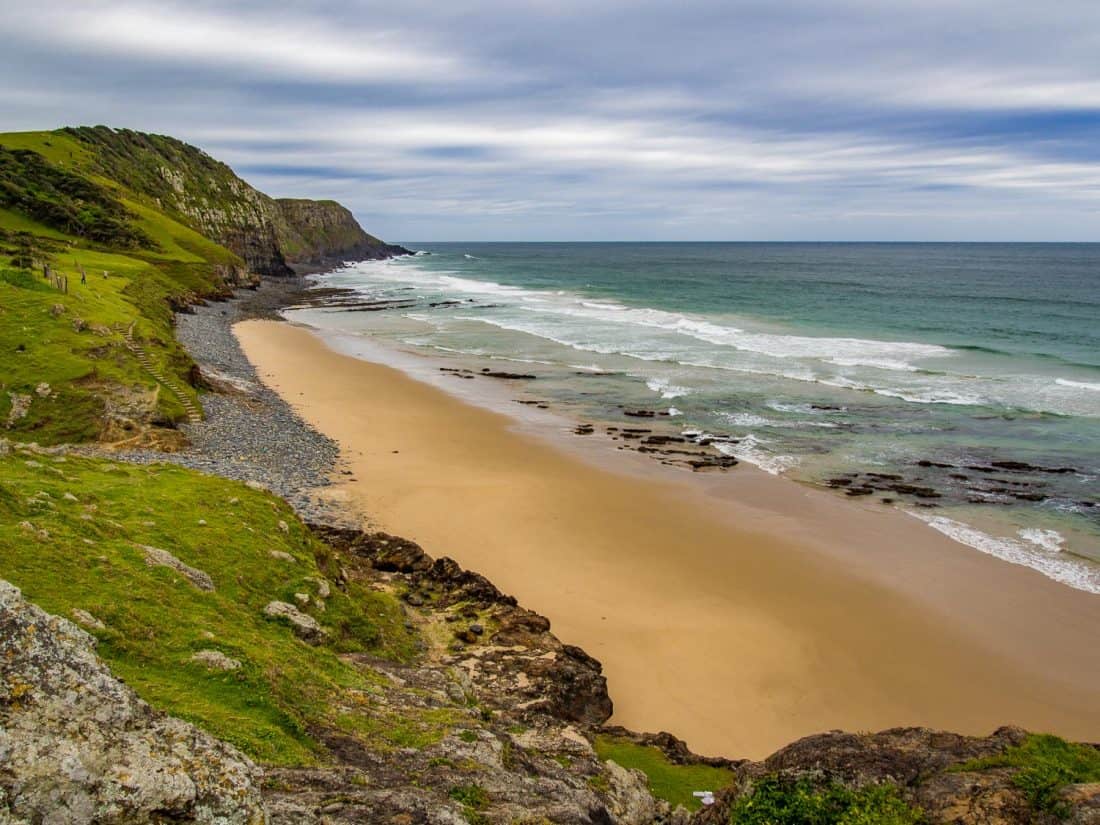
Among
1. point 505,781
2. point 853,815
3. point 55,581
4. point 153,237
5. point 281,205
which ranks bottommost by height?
point 505,781

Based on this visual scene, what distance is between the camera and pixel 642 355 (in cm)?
5503

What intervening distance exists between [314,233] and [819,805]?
7126 inches

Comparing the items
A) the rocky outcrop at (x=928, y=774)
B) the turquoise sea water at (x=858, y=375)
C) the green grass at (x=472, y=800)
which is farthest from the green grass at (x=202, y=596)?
the turquoise sea water at (x=858, y=375)

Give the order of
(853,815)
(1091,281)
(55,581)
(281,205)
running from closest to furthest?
(853,815) < (55,581) < (1091,281) < (281,205)

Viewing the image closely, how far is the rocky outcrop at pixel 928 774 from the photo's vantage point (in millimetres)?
6340

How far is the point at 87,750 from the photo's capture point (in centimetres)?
501

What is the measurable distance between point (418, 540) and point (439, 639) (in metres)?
6.56

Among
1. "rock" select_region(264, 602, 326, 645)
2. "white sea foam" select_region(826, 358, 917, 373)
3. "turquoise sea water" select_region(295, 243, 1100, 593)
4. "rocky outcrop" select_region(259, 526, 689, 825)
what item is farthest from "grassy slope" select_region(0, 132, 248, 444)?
"white sea foam" select_region(826, 358, 917, 373)

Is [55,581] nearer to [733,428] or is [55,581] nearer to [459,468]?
[459,468]

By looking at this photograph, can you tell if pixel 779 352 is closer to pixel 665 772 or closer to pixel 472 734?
pixel 665 772

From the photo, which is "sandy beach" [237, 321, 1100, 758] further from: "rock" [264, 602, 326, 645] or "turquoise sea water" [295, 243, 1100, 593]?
"rock" [264, 602, 326, 645]

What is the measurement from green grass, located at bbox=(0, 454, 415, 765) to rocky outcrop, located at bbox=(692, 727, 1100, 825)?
13.8 ft

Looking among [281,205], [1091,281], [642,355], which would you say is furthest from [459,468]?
[281,205]

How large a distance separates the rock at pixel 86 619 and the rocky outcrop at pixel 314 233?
147 m
